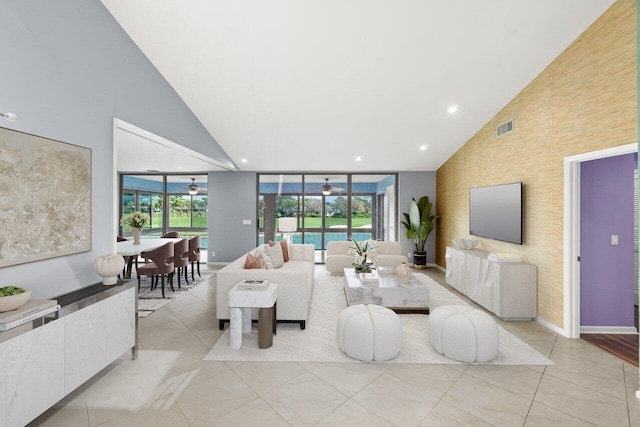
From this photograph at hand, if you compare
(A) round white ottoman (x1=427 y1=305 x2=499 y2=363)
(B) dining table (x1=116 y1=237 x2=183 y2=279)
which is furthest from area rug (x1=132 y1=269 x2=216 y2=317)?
(A) round white ottoman (x1=427 y1=305 x2=499 y2=363)

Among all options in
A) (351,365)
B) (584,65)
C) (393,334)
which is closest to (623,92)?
(584,65)

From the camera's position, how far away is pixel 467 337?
266 centimetres

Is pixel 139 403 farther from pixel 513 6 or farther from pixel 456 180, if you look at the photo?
pixel 456 180

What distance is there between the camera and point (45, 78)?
2.23 metres

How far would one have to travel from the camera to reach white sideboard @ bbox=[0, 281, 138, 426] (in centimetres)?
163

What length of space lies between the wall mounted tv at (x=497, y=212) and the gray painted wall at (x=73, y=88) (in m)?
4.88

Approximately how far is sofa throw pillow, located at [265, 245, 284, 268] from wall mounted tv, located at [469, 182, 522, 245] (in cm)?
334

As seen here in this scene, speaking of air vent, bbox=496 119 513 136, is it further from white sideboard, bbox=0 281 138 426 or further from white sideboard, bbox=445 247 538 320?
white sideboard, bbox=0 281 138 426

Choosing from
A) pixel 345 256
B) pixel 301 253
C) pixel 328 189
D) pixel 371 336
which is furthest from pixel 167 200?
pixel 371 336

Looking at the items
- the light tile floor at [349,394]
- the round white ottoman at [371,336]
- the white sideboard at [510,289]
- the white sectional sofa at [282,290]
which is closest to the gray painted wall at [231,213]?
the white sideboard at [510,289]

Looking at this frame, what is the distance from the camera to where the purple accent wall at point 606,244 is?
3.30 metres

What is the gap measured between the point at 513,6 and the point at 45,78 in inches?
160

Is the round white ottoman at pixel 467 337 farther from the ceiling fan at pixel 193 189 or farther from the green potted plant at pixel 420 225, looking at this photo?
the ceiling fan at pixel 193 189

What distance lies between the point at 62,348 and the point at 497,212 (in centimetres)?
518
